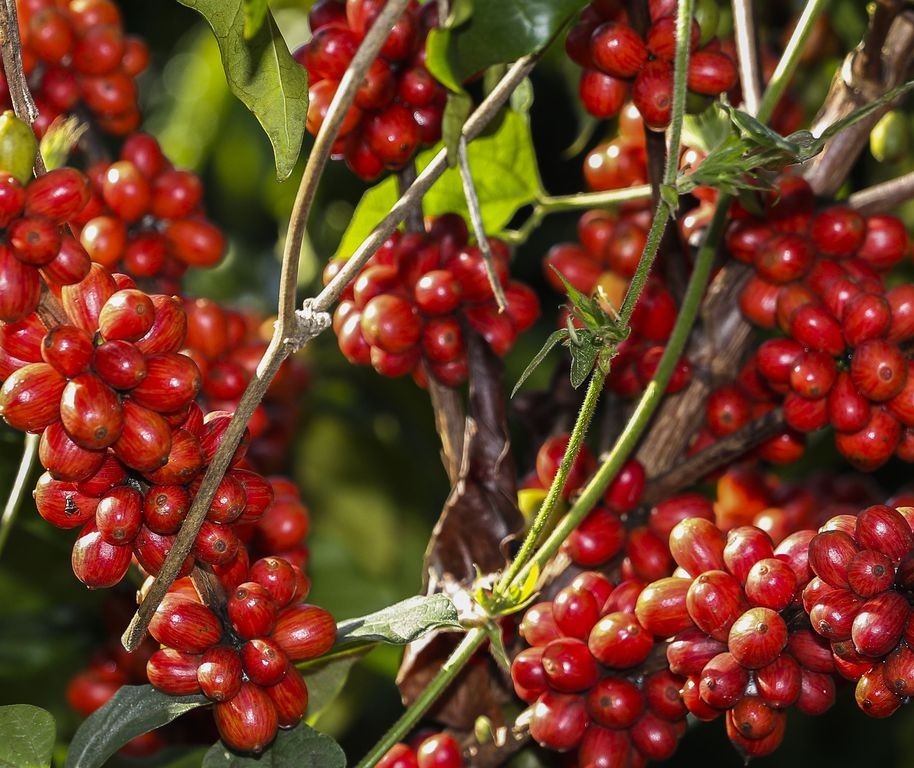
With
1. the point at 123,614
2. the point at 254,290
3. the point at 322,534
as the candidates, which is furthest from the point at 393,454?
the point at 123,614

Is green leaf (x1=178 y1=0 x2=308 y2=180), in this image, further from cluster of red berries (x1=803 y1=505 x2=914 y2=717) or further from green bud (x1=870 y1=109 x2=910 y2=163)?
green bud (x1=870 y1=109 x2=910 y2=163)

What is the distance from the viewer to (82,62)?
2.78ft

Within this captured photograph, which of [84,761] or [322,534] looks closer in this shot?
[84,761]

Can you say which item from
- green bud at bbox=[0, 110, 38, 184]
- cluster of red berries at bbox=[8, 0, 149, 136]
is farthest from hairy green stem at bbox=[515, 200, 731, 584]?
cluster of red berries at bbox=[8, 0, 149, 136]

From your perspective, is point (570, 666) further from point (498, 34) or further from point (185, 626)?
point (498, 34)

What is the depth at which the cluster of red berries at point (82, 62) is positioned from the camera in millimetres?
814

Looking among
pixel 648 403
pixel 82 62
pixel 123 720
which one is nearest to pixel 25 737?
pixel 123 720

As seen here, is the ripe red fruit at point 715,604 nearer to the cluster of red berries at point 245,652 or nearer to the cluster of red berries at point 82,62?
the cluster of red berries at point 245,652

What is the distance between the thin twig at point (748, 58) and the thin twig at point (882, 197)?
0.31ft

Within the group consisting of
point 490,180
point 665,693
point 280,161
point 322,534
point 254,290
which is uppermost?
point 280,161

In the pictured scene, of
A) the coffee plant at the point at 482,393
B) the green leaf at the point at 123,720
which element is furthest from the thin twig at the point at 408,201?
the green leaf at the point at 123,720

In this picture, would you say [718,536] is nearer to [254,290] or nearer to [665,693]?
[665,693]

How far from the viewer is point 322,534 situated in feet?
3.96

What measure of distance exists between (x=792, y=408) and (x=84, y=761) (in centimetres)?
44
